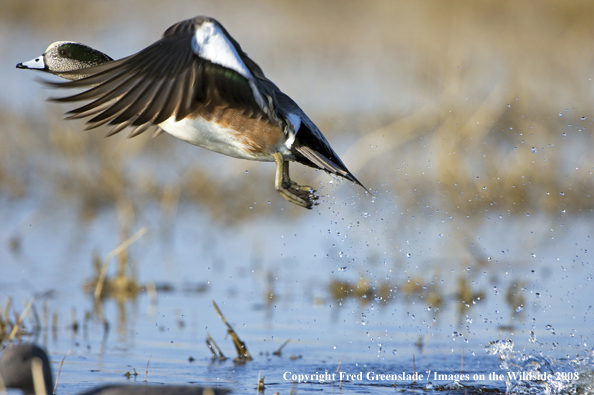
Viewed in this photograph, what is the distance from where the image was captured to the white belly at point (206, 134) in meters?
3.12

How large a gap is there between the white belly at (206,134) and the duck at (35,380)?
1.01m

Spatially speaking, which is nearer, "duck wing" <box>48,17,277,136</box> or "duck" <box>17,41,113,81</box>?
"duck wing" <box>48,17,277,136</box>

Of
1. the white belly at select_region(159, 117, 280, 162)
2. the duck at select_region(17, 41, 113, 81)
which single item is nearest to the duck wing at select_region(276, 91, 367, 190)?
the white belly at select_region(159, 117, 280, 162)

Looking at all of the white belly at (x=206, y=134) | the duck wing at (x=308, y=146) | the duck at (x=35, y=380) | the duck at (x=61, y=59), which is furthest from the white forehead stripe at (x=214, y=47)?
the duck at (x=35, y=380)

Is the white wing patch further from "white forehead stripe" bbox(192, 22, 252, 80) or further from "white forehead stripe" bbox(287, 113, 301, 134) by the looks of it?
"white forehead stripe" bbox(287, 113, 301, 134)

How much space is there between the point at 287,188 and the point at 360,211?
309 centimetres

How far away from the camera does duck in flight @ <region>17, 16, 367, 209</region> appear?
9.10 feet

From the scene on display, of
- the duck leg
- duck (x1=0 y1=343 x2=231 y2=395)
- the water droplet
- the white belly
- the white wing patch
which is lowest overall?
duck (x1=0 y1=343 x2=231 y2=395)

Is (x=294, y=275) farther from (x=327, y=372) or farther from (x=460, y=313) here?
(x=327, y=372)

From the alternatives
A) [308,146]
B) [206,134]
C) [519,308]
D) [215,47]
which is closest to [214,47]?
[215,47]

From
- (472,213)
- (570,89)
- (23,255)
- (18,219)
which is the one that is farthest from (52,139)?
(570,89)

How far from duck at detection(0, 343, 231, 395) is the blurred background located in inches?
36.8

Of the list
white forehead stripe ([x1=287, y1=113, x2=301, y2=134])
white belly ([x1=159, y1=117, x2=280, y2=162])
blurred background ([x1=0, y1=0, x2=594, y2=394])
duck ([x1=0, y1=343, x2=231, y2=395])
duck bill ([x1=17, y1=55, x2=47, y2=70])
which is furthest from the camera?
blurred background ([x1=0, y1=0, x2=594, y2=394])

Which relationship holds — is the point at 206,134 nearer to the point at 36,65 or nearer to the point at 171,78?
the point at 171,78
